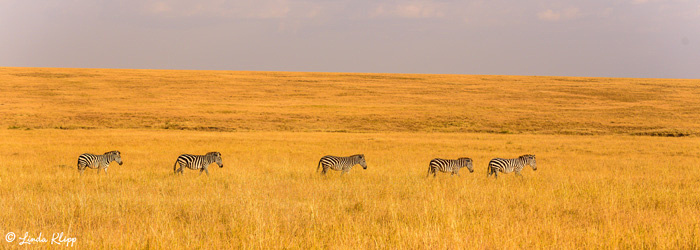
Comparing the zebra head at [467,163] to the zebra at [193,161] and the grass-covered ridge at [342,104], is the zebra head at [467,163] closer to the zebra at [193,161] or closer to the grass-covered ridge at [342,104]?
the zebra at [193,161]

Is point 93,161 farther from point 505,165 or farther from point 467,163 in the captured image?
point 505,165

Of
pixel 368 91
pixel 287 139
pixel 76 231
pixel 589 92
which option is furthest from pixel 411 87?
pixel 76 231

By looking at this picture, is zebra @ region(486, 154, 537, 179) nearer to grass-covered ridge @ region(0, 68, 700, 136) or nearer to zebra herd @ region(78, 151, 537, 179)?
zebra herd @ region(78, 151, 537, 179)

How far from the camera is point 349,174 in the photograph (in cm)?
1464

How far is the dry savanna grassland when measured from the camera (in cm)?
696

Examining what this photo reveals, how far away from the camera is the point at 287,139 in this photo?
3070 cm

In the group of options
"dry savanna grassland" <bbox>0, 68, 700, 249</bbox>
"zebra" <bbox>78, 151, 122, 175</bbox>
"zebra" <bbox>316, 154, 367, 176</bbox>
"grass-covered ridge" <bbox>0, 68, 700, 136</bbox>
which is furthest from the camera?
"grass-covered ridge" <bbox>0, 68, 700, 136</bbox>

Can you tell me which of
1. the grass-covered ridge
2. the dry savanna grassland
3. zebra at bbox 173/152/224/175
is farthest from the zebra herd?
the grass-covered ridge

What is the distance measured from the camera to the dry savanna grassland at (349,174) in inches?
274

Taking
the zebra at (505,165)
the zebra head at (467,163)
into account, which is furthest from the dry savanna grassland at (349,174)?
the zebra head at (467,163)

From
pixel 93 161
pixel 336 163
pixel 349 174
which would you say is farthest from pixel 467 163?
pixel 93 161

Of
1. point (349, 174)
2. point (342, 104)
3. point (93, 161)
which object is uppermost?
point (342, 104)

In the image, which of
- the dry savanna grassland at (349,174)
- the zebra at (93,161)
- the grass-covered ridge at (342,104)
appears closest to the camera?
the dry savanna grassland at (349,174)

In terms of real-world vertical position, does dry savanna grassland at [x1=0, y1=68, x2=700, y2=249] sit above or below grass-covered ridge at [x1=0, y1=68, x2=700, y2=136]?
below
